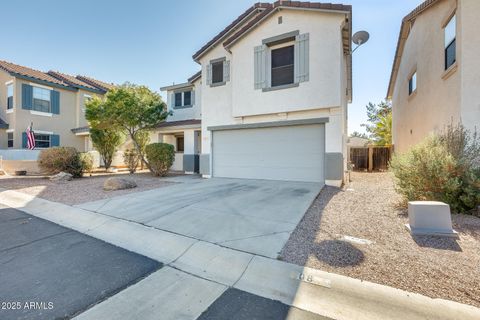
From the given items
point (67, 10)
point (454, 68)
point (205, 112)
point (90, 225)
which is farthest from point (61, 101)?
point (454, 68)

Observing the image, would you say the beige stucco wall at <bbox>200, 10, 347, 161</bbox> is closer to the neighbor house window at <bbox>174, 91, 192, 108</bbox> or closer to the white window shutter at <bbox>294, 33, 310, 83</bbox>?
the white window shutter at <bbox>294, 33, 310, 83</bbox>

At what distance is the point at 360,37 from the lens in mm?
9133

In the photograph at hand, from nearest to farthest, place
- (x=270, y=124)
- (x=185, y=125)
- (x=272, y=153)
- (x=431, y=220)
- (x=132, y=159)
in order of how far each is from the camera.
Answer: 1. (x=431, y=220)
2. (x=270, y=124)
3. (x=272, y=153)
4. (x=185, y=125)
5. (x=132, y=159)

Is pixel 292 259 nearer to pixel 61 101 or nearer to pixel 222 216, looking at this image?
pixel 222 216

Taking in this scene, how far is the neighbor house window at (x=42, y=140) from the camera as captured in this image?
1666 cm

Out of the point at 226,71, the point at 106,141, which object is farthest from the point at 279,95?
the point at 106,141

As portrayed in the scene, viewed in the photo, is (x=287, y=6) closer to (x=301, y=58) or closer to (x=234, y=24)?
(x=301, y=58)

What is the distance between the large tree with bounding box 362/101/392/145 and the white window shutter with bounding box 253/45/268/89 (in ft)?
71.2

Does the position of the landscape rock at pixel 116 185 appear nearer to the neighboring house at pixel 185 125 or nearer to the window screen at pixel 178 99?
the neighboring house at pixel 185 125

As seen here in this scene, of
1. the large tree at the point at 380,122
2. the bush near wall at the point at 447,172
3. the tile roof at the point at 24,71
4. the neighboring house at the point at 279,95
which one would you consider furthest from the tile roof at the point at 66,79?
the large tree at the point at 380,122

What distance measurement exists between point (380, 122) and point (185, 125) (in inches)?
1007

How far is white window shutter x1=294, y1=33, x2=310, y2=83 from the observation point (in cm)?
902

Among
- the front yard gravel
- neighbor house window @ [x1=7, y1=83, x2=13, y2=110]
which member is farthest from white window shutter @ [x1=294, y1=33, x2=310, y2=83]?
neighbor house window @ [x1=7, y1=83, x2=13, y2=110]

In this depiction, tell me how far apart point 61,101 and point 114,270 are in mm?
20646
